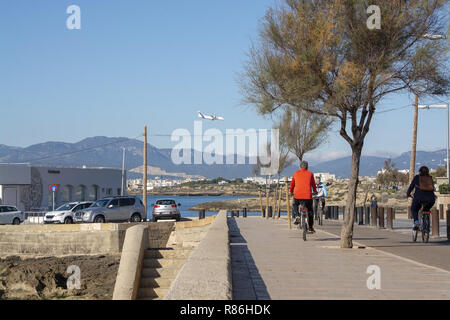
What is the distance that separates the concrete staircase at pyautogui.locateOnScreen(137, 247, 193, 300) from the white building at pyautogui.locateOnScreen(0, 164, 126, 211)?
169 feet

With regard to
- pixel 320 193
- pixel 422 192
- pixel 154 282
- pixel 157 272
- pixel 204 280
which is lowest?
pixel 154 282

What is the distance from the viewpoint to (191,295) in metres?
5.76

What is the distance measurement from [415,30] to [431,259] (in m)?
5.11

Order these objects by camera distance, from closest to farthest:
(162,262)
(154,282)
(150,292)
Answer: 1. (150,292)
2. (154,282)
3. (162,262)

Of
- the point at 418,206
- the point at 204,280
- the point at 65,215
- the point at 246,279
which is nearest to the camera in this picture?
the point at 204,280

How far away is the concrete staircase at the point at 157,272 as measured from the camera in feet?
43.6

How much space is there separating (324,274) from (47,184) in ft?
205

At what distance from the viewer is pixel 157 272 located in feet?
46.2
